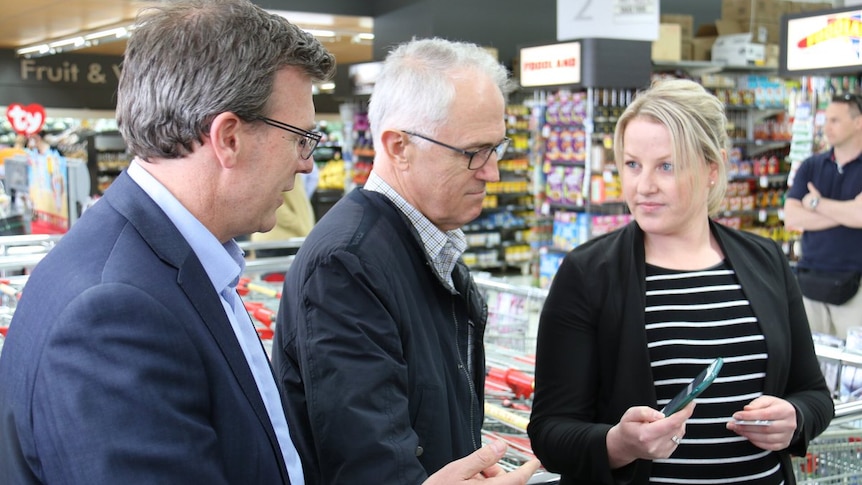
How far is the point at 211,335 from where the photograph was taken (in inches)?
42.1

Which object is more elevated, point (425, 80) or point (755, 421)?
point (425, 80)

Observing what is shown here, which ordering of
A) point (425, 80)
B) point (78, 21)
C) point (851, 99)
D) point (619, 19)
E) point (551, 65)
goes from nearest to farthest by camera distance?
point (425, 80), point (851, 99), point (551, 65), point (619, 19), point (78, 21)

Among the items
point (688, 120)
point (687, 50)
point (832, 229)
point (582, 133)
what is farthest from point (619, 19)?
point (688, 120)

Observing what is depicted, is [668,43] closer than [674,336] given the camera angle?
No

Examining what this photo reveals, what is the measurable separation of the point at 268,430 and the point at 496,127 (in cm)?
80

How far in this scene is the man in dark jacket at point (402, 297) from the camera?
4.41ft

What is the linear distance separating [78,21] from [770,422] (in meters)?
13.9

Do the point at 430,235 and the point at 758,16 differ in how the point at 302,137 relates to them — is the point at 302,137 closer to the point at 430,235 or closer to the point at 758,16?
the point at 430,235

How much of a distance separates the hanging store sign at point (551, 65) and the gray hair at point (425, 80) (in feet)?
21.9

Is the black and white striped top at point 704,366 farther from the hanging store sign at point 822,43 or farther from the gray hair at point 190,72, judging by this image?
the hanging store sign at point 822,43

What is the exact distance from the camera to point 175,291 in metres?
1.04

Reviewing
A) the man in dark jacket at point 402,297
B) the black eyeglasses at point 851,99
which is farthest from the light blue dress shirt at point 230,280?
the black eyeglasses at point 851,99

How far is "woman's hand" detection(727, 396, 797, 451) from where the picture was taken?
1.67m

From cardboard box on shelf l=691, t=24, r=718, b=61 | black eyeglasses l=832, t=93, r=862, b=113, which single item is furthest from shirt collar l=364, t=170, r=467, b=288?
cardboard box on shelf l=691, t=24, r=718, b=61
